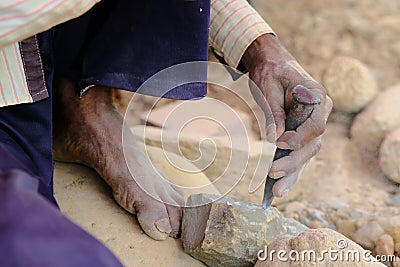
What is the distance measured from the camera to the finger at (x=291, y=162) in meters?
1.36

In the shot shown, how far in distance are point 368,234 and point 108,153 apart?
0.84 meters

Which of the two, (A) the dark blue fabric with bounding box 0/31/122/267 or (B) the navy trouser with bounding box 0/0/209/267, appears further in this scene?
(B) the navy trouser with bounding box 0/0/209/267

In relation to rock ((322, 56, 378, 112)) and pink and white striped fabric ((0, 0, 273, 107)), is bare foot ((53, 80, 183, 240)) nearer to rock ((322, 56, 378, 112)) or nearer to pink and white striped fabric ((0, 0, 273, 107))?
pink and white striped fabric ((0, 0, 273, 107))

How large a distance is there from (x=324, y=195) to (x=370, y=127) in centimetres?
45

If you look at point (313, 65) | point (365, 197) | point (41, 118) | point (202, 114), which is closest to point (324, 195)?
point (365, 197)

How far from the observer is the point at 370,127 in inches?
103

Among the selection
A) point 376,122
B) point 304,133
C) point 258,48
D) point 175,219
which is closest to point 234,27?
point 258,48

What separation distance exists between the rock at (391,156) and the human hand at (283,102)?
3.38 feet

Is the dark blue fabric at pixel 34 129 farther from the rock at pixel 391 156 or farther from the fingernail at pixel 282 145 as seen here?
the rock at pixel 391 156

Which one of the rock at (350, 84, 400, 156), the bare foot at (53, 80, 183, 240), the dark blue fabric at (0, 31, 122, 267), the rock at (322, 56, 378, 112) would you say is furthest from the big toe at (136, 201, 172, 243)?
the rock at (322, 56, 378, 112)

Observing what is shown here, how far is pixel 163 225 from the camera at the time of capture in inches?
56.0

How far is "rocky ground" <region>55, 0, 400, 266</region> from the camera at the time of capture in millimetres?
1469

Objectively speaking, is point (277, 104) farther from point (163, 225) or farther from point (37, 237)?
point (37, 237)

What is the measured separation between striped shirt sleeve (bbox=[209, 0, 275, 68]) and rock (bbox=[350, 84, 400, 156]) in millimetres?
1164
